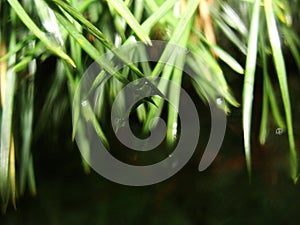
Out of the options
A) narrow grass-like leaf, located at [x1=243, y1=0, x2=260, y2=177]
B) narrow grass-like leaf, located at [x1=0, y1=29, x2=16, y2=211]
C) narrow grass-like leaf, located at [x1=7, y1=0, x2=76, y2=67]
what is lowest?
narrow grass-like leaf, located at [x1=243, y1=0, x2=260, y2=177]

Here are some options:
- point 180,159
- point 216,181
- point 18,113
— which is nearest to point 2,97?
point 18,113

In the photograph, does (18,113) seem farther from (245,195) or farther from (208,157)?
(245,195)

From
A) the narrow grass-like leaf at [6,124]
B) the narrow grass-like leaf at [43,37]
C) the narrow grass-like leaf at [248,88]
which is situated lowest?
the narrow grass-like leaf at [248,88]

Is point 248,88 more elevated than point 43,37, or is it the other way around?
point 43,37

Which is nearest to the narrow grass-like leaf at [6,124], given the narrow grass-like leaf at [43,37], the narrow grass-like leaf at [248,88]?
the narrow grass-like leaf at [43,37]

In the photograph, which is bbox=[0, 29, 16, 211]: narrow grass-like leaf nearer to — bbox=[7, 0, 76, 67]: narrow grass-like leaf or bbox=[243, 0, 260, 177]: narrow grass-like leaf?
bbox=[7, 0, 76, 67]: narrow grass-like leaf

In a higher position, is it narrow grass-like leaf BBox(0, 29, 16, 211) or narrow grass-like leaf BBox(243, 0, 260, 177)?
narrow grass-like leaf BBox(0, 29, 16, 211)

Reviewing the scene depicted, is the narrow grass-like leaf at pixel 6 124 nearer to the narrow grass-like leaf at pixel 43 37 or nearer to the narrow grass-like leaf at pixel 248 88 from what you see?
the narrow grass-like leaf at pixel 43 37

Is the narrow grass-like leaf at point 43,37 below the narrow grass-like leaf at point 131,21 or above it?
above

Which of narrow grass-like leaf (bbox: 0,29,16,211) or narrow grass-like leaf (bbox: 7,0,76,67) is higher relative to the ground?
narrow grass-like leaf (bbox: 7,0,76,67)

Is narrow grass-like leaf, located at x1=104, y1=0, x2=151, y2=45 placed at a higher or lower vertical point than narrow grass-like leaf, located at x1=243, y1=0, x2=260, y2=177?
higher

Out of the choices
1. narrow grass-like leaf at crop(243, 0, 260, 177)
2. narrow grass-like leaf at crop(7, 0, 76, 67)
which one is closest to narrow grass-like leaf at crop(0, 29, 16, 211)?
narrow grass-like leaf at crop(7, 0, 76, 67)
